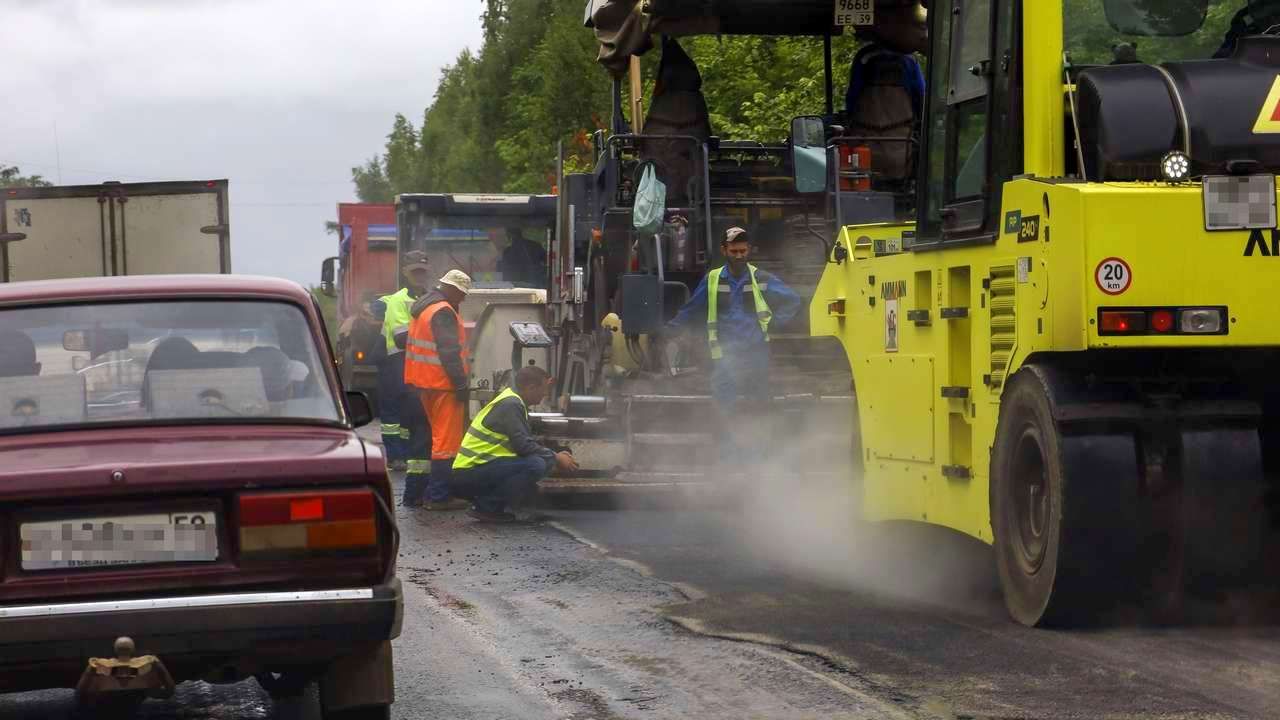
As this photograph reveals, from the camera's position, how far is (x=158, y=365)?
5.74 metres

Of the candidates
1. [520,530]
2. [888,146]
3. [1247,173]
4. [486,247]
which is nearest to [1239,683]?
[1247,173]

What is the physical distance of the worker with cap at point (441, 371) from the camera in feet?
44.9

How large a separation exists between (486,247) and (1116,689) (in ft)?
57.2

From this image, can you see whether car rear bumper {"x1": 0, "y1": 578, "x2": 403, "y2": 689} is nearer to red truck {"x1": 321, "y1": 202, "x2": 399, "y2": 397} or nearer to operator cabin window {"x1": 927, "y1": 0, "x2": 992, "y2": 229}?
operator cabin window {"x1": 927, "y1": 0, "x2": 992, "y2": 229}

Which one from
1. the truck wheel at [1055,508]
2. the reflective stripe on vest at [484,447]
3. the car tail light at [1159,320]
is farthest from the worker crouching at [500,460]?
the car tail light at [1159,320]

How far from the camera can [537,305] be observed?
18.9 meters

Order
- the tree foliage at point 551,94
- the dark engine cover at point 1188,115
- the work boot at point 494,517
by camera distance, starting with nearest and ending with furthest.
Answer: the dark engine cover at point 1188,115 < the work boot at point 494,517 < the tree foliage at point 551,94

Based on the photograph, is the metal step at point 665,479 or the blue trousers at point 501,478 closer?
the blue trousers at point 501,478

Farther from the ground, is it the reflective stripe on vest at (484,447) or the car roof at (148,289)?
the car roof at (148,289)

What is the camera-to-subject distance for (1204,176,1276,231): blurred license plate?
686 cm

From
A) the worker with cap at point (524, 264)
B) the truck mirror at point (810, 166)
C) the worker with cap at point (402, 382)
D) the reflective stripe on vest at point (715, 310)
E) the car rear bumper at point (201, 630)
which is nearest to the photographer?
the car rear bumper at point (201, 630)

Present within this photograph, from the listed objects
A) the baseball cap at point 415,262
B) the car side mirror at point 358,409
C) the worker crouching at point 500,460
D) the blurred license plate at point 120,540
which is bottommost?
the worker crouching at point 500,460

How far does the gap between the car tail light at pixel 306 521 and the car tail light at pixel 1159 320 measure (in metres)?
2.93

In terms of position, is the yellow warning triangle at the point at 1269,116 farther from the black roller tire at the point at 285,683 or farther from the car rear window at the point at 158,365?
the black roller tire at the point at 285,683
